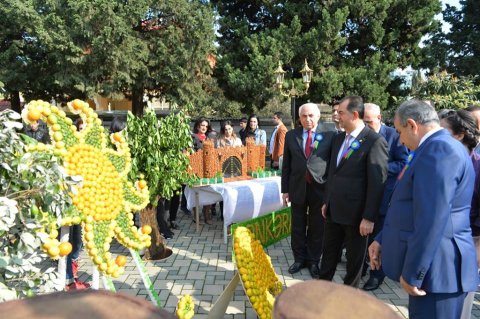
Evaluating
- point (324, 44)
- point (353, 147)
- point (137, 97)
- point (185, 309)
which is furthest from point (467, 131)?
point (137, 97)

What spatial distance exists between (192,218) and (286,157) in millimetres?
2891

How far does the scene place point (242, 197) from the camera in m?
5.07

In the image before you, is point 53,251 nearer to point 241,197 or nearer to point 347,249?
point 347,249

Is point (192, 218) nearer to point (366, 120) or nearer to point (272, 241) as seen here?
point (272, 241)

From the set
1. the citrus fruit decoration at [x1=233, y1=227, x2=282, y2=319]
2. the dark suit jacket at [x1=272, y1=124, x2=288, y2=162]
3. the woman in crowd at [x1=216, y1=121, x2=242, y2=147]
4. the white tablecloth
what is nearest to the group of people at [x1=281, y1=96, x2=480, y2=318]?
the citrus fruit decoration at [x1=233, y1=227, x2=282, y2=319]

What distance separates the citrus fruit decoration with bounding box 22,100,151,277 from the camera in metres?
2.07

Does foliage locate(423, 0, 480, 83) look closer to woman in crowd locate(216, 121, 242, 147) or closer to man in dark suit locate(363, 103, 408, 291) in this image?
woman in crowd locate(216, 121, 242, 147)

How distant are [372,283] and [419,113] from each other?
93.0 inches

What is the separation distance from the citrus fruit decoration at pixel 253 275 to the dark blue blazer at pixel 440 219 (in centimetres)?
99

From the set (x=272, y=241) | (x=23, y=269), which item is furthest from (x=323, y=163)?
(x=23, y=269)

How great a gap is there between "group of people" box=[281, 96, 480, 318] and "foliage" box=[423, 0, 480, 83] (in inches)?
713

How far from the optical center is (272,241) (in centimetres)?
495

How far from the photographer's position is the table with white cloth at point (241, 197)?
4961 mm

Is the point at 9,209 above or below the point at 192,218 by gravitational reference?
above
